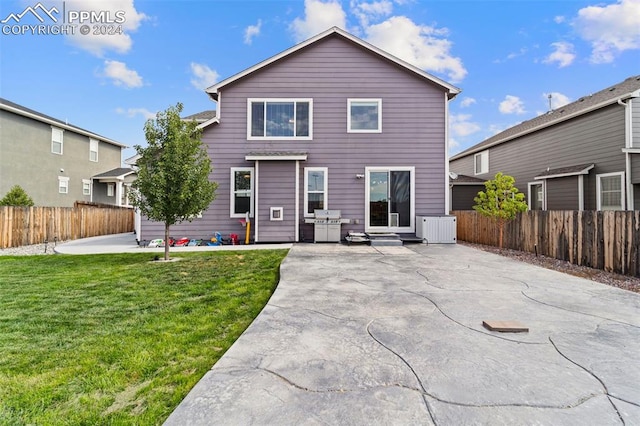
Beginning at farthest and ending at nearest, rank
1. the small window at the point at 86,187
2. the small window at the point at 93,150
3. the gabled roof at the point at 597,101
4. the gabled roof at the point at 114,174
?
1. the small window at the point at 93,150
2. the gabled roof at the point at 114,174
3. the small window at the point at 86,187
4. the gabled roof at the point at 597,101

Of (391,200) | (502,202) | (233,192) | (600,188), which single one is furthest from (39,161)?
(600,188)

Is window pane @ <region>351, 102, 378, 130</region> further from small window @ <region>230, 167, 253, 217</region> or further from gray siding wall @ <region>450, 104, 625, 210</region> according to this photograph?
gray siding wall @ <region>450, 104, 625, 210</region>

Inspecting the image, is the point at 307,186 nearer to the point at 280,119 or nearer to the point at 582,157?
the point at 280,119

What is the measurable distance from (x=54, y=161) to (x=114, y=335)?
21490 millimetres

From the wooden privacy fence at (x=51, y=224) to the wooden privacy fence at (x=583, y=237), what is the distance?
16.6 m

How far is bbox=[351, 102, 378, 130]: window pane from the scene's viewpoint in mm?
10492

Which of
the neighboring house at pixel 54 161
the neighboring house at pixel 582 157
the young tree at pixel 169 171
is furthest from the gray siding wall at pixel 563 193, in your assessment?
the neighboring house at pixel 54 161

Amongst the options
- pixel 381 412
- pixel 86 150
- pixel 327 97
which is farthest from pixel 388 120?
pixel 86 150

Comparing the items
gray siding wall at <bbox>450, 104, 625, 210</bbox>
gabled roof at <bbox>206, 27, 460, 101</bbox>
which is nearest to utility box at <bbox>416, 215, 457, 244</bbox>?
gabled roof at <bbox>206, 27, 460, 101</bbox>

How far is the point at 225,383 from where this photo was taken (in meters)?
1.92

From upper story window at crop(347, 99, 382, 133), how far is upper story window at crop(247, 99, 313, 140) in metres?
1.45

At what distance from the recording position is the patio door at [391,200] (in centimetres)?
1040

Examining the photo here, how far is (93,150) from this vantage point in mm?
21094

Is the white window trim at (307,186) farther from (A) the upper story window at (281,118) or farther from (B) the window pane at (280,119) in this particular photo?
(B) the window pane at (280,119)
